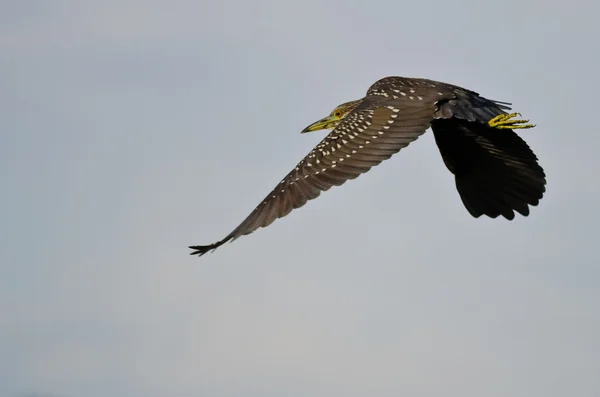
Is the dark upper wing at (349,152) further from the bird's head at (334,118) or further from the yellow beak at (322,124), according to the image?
the yellow beak at (322,124)

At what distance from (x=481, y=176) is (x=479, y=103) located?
2088mm

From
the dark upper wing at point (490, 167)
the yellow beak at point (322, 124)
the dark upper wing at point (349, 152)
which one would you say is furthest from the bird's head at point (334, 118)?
the dark upper wing at point (349, 152)

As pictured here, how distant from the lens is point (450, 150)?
68.8ft

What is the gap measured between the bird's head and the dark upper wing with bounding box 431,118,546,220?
1.61 m

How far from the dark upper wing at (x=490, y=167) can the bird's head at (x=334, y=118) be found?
1.61m

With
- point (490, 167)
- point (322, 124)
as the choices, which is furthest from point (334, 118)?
point (490, 167)

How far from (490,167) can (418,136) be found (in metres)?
3.10

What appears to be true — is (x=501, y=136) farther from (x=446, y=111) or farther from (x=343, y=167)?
(x=343, y=167)

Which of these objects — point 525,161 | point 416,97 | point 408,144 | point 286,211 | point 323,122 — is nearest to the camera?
point 286,211

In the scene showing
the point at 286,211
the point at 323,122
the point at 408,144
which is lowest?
the point at 286,211

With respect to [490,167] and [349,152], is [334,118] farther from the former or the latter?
[349,152]

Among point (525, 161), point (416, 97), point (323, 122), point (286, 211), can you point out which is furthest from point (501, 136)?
point (286, 211)

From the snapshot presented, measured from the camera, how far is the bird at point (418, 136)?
17297mm

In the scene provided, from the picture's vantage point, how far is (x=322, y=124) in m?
22.3
